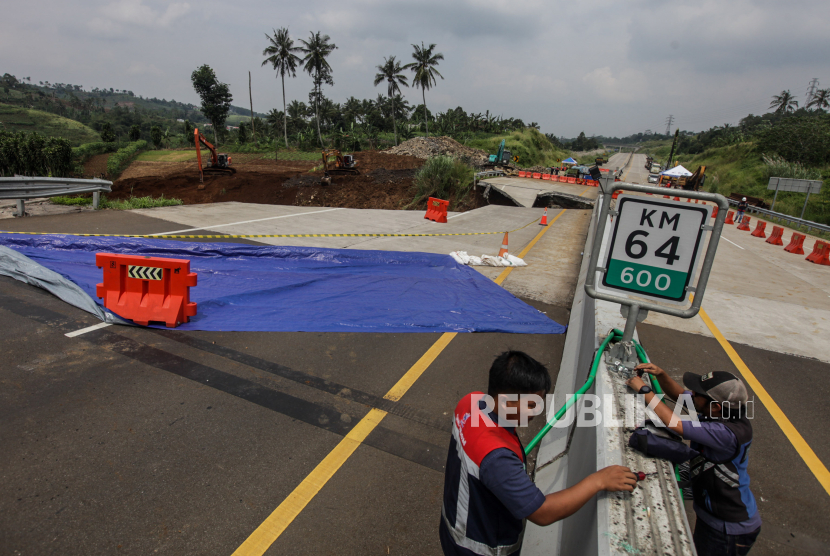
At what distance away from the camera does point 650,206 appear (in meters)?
2.68

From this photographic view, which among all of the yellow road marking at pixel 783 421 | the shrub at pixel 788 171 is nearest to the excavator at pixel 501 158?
the shrub at pixel 788 171

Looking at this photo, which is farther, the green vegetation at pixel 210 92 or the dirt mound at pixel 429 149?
the green vegetation at pixel 210 92

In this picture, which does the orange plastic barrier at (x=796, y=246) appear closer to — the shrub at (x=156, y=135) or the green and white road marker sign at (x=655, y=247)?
the green and white road marker sign at (x=655, y=247)

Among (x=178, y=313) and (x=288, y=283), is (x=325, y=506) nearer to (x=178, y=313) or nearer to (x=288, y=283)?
(x=178, y=313)

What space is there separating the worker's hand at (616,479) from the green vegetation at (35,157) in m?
35.0

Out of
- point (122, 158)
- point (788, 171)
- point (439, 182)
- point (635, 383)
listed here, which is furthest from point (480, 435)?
point (122, 158)

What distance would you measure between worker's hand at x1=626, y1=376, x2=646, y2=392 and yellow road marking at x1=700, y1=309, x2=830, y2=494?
2620 millimetres

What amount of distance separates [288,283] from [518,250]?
669cm

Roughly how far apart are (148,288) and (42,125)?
116911mm

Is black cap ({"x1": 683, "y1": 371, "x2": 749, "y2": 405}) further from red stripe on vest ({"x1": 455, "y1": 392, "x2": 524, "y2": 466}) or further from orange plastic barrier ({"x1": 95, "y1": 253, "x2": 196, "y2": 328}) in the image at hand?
orange plastic barrier ({"x1": 95, "y1": 253, "x2": 196, "y2": 328})

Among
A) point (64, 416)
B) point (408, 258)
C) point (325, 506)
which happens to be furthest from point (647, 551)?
point (408, 258)

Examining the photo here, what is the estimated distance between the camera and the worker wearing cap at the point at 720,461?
2227 millimetres

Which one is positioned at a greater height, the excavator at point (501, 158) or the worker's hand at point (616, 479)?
the excavator at point (501, 158)

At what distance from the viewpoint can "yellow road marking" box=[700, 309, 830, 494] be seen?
3.75 m
